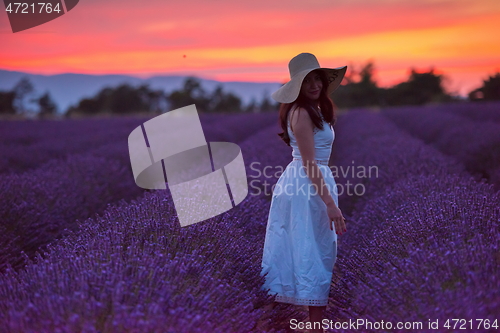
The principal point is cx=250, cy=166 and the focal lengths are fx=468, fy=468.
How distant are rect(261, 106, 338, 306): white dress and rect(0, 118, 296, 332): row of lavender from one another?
110 millimetres

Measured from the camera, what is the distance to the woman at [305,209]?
94.4 inches

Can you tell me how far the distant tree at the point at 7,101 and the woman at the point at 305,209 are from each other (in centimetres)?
4515

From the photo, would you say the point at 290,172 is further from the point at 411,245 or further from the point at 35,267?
the point at 35,267

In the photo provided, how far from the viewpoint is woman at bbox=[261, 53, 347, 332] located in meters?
2.40

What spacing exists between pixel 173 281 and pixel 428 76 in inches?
2019

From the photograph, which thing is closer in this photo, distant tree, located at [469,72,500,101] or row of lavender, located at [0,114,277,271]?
row of lavender, located at [0,114,277,271]

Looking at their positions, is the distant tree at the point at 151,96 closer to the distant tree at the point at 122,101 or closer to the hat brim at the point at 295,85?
the distant tree at the point at 122,101

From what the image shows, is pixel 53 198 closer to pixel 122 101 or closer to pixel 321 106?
pixel 321 106

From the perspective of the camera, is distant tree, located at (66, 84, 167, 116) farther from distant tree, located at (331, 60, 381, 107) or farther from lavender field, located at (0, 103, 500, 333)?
lavender field, located at (0, 103, 500, 333)

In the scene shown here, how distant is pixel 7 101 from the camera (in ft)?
143

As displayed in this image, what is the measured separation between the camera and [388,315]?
177cm

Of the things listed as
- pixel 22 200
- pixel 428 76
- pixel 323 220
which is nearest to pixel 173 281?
pixel 323 220

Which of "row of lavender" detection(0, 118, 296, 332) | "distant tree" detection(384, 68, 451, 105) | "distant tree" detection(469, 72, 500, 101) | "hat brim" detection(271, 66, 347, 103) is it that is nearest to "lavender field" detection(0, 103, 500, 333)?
"row of lavender" detection(0, 118, 296, 332)

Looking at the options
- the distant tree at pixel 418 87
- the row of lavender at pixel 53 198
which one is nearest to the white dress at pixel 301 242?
the row of lavender at pixel 53 198
